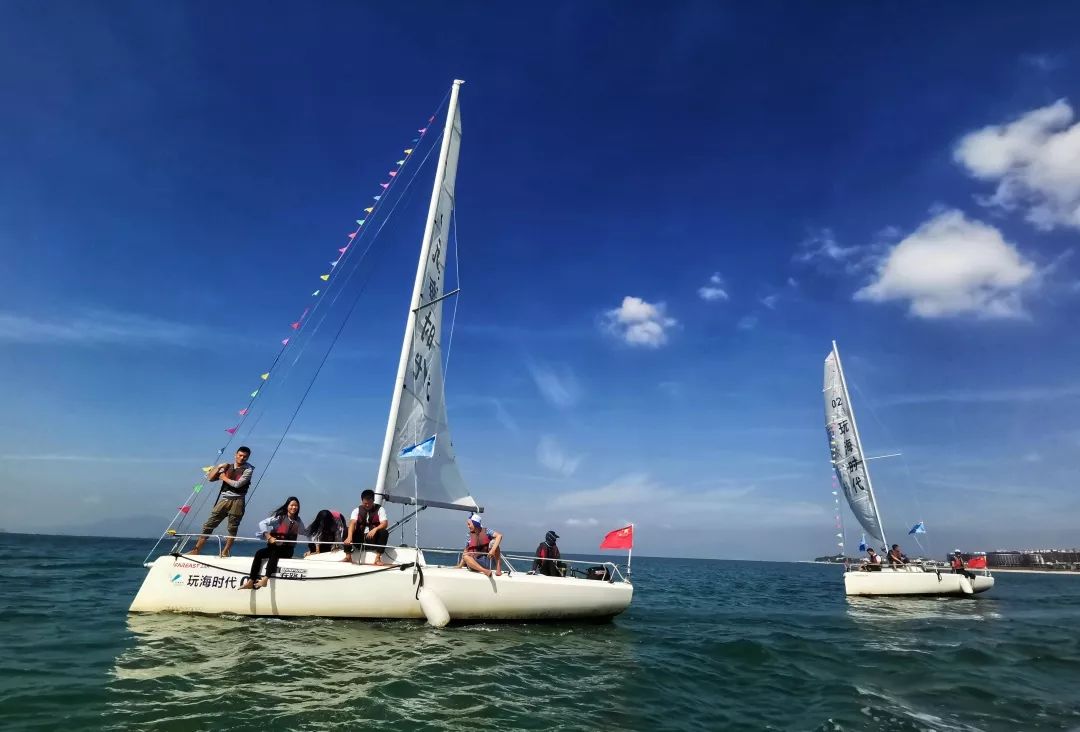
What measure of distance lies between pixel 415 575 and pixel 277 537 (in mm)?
3054

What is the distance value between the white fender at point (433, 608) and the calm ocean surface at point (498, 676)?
9.9 inches

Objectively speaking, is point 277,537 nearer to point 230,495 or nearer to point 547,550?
point 230,495

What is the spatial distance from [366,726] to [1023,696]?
10652 mm

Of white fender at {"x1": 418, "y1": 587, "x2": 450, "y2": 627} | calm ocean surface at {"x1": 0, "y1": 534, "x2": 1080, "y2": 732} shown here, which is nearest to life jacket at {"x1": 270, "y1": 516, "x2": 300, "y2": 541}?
calm ocean surface at {"x1": 0, "y1": 534, "x2": 1080, "y2": 732}

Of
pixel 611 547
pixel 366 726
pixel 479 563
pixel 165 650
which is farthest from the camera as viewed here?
pixel 611 547

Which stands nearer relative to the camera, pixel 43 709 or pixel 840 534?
pixel 43 709

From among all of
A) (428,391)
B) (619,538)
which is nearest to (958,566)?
(619,538)

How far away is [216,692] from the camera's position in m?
7.30

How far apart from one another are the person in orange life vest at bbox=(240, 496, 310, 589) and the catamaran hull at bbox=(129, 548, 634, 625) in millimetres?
204

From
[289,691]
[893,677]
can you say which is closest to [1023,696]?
[893,677]

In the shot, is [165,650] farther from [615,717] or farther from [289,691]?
[615,717]

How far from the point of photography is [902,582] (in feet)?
85.5

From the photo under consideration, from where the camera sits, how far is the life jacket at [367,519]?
13.0m

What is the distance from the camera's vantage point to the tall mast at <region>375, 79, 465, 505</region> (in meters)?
13.9
